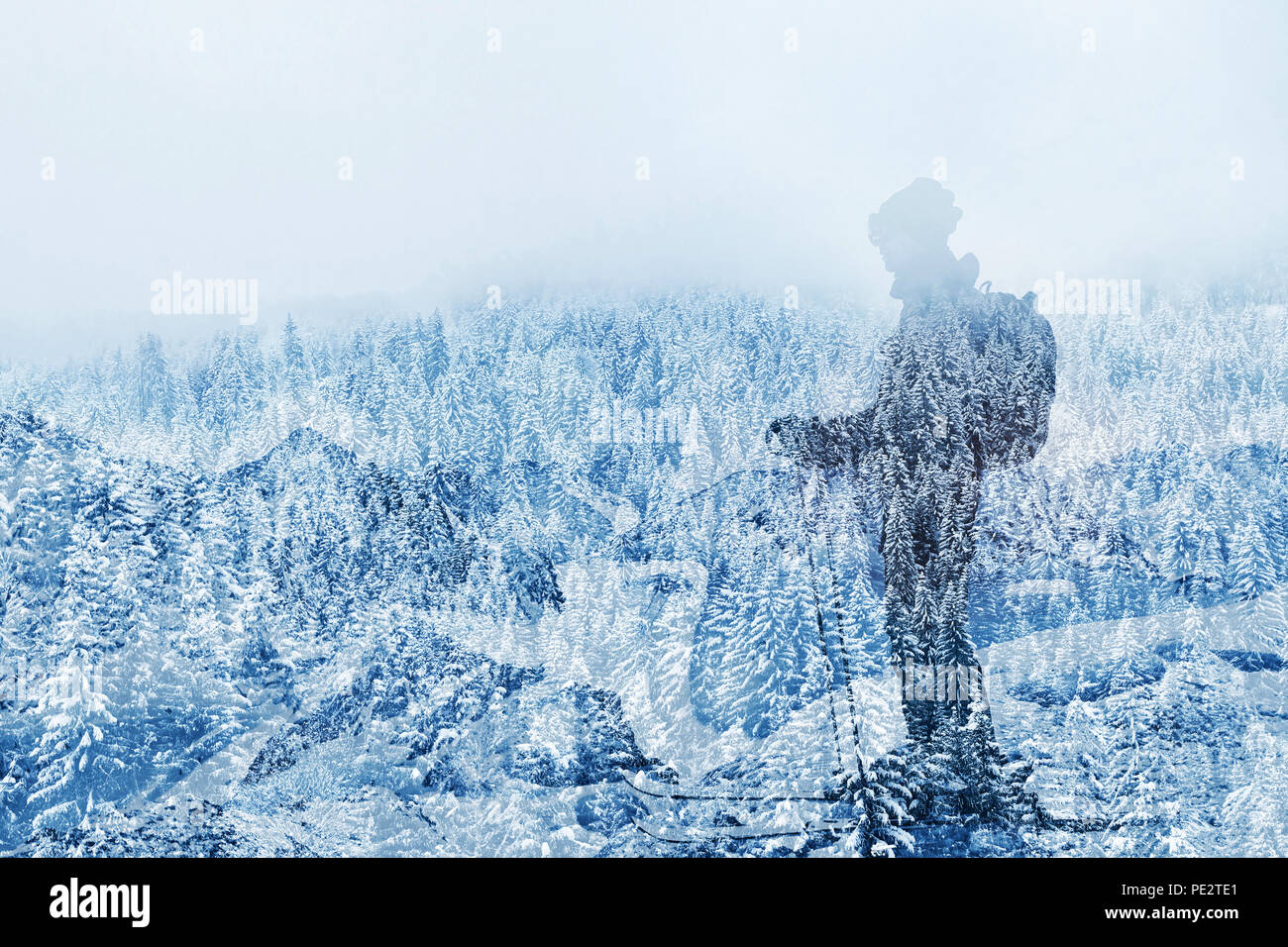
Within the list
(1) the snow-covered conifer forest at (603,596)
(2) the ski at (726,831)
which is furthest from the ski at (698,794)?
(2) the ski at (726,831)

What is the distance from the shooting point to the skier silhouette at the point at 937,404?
1031cm

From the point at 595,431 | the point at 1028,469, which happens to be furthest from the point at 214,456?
the point at 1028,469

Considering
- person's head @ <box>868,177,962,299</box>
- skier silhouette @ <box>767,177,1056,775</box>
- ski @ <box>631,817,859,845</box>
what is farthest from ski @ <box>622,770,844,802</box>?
person's head @ <box>868,177,962,299</box>

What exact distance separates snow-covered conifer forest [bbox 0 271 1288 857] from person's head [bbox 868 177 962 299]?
86 cm

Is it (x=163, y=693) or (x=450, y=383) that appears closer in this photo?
(x=163, y=693)

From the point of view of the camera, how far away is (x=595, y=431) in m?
10.4

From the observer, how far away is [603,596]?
9.98 meters

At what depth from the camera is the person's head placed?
1045cm

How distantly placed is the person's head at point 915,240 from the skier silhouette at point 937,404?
13 millimetres

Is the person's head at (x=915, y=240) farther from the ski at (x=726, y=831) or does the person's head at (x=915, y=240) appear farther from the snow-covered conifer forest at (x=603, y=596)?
the ski at (x=726, y=831)

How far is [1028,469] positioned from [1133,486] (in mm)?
1331

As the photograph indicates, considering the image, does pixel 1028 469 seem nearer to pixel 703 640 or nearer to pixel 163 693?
pixel 703 640
